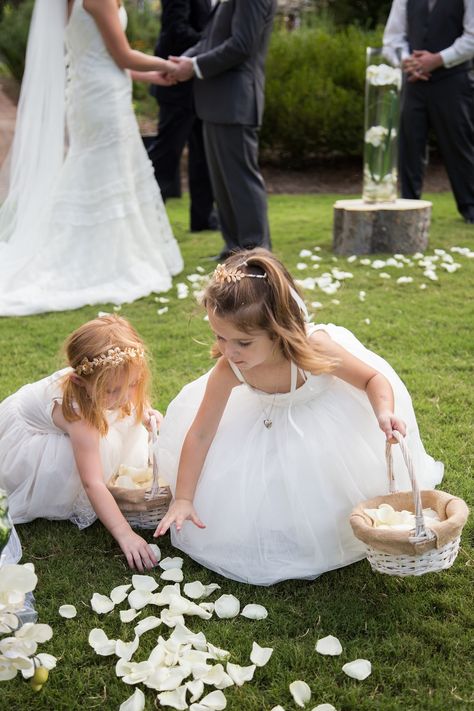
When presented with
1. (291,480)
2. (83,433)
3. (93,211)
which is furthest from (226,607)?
(93,211)

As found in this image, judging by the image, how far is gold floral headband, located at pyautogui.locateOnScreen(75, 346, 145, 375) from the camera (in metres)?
2.75

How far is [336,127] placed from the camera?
10.4 meters

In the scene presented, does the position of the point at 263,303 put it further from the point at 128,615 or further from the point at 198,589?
the point at 128,615

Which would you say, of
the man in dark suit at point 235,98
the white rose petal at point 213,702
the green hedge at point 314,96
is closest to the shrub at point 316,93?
the green hedge at point 314,96

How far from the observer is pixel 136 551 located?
8.64ft

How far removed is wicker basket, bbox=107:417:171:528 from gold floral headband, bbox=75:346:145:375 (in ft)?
0.96

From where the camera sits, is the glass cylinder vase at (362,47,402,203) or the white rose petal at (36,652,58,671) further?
the glass cylinder vase at (362,47,402,203)

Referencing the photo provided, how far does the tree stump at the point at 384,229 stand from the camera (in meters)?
6.43

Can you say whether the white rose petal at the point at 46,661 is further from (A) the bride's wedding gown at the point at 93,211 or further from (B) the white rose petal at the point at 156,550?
(A) the bride's wedding gown at the point at 93,211

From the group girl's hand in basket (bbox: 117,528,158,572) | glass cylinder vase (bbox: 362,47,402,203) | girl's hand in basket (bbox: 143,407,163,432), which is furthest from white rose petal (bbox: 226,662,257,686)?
glass cylinder vase (bbox: 362,47,402,203)

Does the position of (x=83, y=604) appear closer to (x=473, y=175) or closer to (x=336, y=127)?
(x=473, y=175)

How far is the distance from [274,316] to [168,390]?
1545mm

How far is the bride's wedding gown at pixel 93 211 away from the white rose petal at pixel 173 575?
3.20 metres

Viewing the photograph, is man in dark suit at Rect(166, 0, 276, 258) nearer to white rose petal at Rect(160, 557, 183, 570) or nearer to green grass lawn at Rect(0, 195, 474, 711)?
green grass lawn at Rect(0, 195, 474, 711)
